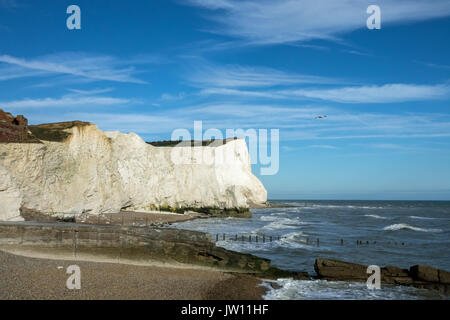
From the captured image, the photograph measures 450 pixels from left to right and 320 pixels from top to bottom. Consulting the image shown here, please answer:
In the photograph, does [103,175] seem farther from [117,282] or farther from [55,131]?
[117,282]

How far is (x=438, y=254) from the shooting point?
22.2m

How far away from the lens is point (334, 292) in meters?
13.0

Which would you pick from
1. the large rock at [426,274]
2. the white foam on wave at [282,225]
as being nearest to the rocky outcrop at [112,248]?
the large rock at [426,274]

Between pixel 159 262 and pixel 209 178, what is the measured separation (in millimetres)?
40351

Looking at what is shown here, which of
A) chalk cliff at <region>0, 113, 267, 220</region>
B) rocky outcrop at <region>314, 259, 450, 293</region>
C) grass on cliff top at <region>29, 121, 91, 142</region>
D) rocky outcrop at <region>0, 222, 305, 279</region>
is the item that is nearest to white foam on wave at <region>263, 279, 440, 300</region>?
rocky outcrop at <region>314, 259, 450, 293</region>

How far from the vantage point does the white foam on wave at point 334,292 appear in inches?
487

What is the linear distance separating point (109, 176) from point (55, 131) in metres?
6.98

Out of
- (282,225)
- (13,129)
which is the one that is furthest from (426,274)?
(13,129)

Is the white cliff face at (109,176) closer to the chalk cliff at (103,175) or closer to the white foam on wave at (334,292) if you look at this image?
the chalk cliff at (103,175)

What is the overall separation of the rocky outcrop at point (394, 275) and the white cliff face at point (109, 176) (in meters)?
17.4

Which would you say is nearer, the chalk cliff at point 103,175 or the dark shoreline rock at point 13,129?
the dark shoreline rock at point 13,129

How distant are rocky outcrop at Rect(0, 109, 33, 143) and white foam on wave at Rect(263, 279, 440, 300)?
19.9m
